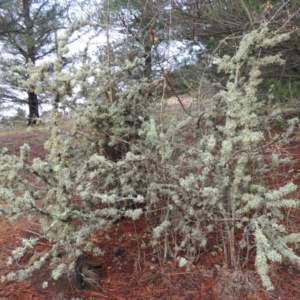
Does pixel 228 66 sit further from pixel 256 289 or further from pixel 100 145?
pixel 256 289

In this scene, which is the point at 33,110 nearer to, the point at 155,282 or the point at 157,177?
the point at 157,177

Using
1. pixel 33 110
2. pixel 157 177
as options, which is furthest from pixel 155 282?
pixel 33 110

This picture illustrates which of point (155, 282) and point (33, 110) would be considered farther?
point (33, 110)

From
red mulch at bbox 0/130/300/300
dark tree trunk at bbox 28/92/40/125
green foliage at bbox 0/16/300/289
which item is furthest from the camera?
dark tree trunk at bbox 28/92/40/125

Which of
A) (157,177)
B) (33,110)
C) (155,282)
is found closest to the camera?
(155,282)

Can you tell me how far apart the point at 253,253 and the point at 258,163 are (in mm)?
750

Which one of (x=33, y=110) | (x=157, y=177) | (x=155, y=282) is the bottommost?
(x=155, y=282)

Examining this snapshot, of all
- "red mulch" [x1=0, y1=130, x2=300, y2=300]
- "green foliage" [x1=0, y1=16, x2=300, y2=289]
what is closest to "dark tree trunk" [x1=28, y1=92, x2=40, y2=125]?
"green foliage" [x1=0, y1=16, x2=300, y2=289]

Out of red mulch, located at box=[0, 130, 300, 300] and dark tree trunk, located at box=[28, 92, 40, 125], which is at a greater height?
dark tree trunk, located at box=[28, 92, 40, 125]

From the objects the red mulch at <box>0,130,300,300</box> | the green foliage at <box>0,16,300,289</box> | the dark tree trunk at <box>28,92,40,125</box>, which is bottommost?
the red mulch at <box>0,130,300,300</box>

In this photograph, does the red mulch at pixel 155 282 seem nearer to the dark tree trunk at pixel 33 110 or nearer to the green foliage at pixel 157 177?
the green foliage at pixel 157 177

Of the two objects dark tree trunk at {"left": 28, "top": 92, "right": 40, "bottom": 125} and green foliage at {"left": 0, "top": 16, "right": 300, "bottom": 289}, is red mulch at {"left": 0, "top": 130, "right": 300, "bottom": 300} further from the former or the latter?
dark tree trunk at {"left": 28, "top": 92, "right": 40, "bottom": 125}

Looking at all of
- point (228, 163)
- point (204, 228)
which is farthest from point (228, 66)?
point (204, 228)

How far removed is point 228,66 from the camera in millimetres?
2475
